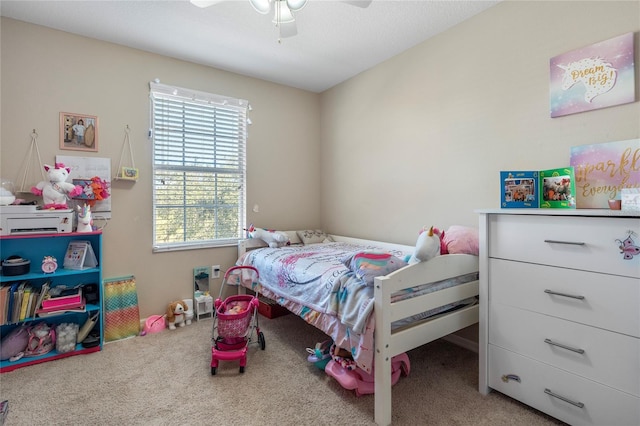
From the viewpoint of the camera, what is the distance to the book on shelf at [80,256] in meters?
2.31

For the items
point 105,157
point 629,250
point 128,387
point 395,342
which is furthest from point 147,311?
point 629,250

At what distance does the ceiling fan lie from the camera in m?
1.75

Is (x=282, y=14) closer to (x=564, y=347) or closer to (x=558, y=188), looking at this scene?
(x=558, y=188)

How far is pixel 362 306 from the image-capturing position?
5.21ft

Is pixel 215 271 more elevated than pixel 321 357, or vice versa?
pixel 215 271

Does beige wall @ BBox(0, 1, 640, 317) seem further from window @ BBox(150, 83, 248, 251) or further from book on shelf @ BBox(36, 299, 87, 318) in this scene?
book on shelf @ BBox(36, 299, 87, 318)

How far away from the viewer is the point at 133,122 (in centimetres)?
276

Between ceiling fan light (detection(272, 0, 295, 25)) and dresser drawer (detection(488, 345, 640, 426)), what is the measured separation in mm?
2373

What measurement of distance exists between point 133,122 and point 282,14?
1752mm

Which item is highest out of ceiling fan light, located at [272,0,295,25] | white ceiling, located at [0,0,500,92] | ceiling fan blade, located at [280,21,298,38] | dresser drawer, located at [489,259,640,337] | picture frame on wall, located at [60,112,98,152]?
white ceiling, located at [0,0,500,92]

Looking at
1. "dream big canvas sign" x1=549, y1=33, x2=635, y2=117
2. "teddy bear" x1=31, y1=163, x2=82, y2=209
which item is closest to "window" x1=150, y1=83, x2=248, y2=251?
"teddy bear" x1=31, y1=163, x2=82, y2=209

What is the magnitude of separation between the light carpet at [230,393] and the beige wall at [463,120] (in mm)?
1204

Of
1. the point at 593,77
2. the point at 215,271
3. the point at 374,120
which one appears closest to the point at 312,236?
the point at 215,271

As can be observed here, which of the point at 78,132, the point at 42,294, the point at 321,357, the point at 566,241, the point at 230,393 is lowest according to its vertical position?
the point at 230,393
